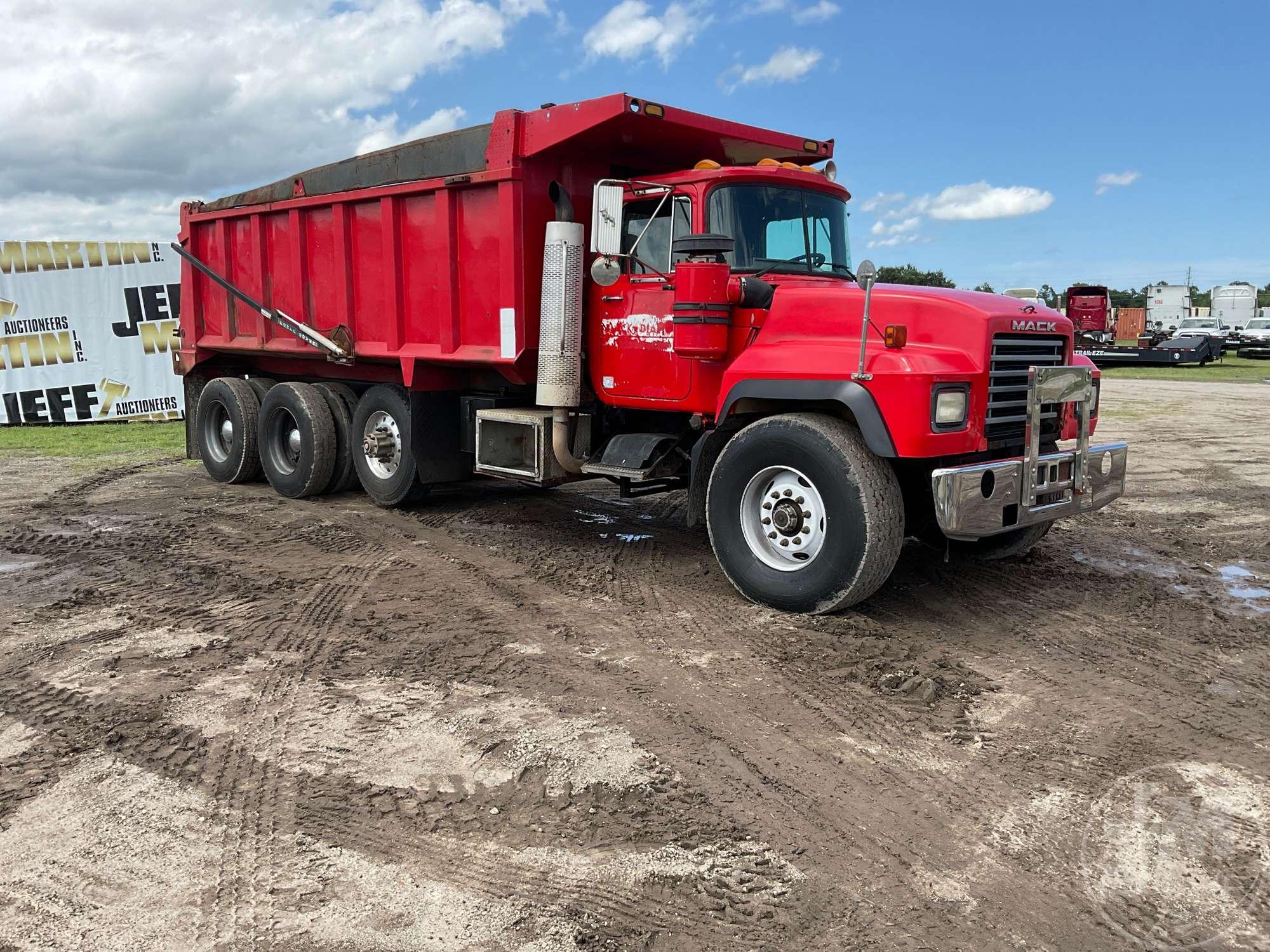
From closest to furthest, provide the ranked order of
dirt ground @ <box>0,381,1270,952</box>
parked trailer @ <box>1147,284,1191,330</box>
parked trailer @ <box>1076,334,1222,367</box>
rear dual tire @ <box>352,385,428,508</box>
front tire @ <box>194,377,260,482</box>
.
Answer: dirt ground @ <box>0,381,1270,952</box>
rear dual tire @ <box>352,385,428,508</box>
front tire @ <box>194,377,260,482</box>
parked trailer @ <box>1076,334,1222,367</box>
parked trailer @ <box>1147,284,1191,330</box>

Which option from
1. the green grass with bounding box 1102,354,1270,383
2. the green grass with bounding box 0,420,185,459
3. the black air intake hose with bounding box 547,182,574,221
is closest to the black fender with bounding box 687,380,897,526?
the black air intake hose with bounding box 547,182,574,221

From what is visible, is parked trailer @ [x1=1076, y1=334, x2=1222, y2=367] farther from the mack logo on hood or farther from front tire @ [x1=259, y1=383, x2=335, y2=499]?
the mack logo on hood

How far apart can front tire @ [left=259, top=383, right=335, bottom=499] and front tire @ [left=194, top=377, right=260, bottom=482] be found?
0.95ft

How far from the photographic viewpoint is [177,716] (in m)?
4.44

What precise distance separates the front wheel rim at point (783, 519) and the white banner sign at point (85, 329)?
44.1ft

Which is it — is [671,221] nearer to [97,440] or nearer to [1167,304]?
[97,440]

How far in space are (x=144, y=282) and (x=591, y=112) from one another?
13.4 metres

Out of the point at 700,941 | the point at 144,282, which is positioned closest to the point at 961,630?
the point at 700,941

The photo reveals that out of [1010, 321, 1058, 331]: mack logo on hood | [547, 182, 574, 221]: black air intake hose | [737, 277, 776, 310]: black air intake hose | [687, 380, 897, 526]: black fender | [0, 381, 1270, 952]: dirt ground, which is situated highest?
[547, 182, 574, 221]: black air intake hose

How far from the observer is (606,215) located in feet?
21.3

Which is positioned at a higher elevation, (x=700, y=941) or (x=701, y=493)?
(x=701, y=493)

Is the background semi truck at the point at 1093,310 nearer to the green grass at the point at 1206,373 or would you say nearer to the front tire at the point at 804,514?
the green grass at the point at 1206,373

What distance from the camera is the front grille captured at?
5.67 meters

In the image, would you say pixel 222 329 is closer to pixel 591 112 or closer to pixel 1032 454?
pixel 591 112
